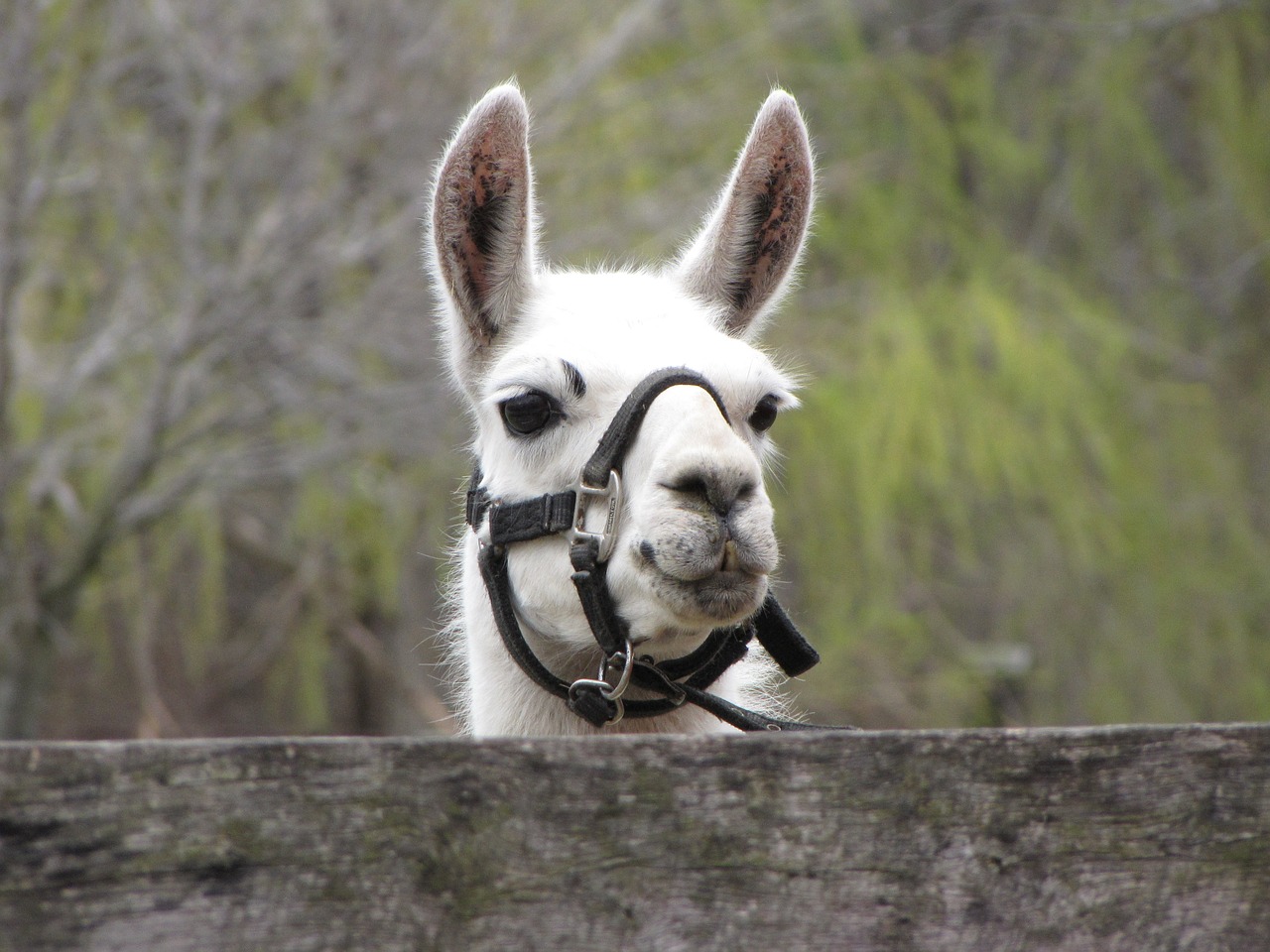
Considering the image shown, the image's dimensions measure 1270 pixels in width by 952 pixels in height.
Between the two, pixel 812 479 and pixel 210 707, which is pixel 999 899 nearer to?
pixel 812 479

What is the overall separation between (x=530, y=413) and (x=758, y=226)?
936 millimetres

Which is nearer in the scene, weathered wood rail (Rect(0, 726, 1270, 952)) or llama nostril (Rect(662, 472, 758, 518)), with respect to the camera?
weathered wood rail (Rect(0, 726, 1270, 952))

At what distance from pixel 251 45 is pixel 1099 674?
642 cm

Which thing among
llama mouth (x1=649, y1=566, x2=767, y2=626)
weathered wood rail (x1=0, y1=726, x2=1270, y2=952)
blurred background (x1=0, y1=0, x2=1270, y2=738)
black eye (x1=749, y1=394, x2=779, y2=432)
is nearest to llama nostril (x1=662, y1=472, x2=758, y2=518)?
llama mouth (x1=649, y1=566, x2=767, y2=626)

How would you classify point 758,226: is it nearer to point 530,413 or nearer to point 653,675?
point 530,413

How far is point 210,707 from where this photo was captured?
10141 millimetres

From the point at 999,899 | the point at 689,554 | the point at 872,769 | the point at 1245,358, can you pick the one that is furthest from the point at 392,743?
the point at 1245,358

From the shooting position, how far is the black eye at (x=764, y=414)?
3.08 metres

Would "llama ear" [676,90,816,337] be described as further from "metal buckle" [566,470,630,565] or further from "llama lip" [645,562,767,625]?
"llama lip" [645,562,767,625]

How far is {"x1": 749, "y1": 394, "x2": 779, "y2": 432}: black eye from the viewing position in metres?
3.08

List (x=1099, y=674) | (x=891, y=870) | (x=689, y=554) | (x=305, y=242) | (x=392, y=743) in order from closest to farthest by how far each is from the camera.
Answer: (x=392, y=743)
(x=891, y=870)
(x=689, y=554)
(x=305, y=242)
(x=1099, y=674)

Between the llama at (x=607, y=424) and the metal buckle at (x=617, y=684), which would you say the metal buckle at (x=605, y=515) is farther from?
the metal buckle at (x=617, y=684)

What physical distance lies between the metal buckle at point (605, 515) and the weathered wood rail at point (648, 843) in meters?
1.16

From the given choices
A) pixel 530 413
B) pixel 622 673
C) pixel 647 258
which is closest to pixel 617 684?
pixel 622 673
